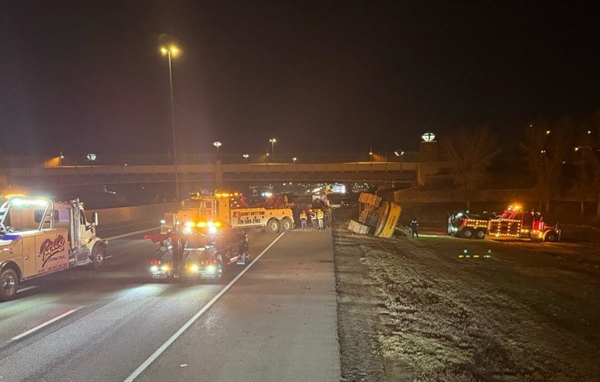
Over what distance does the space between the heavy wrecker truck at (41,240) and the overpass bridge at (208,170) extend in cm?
4959

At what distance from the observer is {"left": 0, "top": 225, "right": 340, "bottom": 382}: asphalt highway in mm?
7352

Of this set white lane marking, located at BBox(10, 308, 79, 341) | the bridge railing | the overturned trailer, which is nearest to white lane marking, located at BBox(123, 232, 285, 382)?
white lane marking, located at BBox(10, 308, 79, 341)

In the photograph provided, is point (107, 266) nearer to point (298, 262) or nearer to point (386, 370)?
point (298, 262)

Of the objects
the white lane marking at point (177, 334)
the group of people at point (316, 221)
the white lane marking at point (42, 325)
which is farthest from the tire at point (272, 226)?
the white lane marking at point (42, 325)

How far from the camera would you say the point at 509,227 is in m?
30.9

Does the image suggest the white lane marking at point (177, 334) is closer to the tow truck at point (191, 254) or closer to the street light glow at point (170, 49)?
the tow truck at point (191, 254)

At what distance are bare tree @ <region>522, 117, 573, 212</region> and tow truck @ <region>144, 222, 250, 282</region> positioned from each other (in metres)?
47.3

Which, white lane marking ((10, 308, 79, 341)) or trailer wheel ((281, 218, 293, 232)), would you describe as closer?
white lane marking ((10, 308, 79, 341))

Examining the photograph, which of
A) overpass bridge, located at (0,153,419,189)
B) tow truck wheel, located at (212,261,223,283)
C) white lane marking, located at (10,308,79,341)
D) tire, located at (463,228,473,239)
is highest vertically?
overpass bridge, located at (0,153,419,189)

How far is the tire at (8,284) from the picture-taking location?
12.2 m

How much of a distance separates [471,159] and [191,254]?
50.8 meters

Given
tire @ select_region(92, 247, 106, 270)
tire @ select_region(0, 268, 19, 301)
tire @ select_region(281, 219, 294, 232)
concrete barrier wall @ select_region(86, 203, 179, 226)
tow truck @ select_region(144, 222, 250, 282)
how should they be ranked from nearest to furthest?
tire @ select_region(0, 268, 19, 301), tow truck @ select_region(144, 222, 250, 282), tire @ select_region(92, 247, 106, 270), tire @ select_region(281, 219, 294, 232), concrete barrier wall @ select_region(86, 203, 179, 226)

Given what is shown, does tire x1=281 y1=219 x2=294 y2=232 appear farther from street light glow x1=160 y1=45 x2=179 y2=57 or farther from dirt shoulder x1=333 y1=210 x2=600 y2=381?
street light glow x1=160 y1=45 x2=179 y2=57

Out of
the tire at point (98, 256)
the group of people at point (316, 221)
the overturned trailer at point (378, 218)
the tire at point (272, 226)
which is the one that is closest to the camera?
the tire at point (98, 256)
